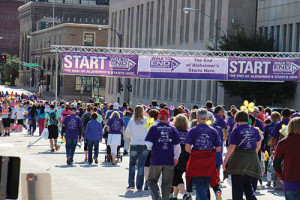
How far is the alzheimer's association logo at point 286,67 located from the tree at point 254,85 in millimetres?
11073

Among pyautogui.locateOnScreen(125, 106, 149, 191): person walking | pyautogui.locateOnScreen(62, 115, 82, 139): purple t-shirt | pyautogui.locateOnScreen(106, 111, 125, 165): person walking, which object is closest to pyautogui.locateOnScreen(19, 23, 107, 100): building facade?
pyautogui.locateOnScreen(62, 115, 82, 139): purple t-shirt

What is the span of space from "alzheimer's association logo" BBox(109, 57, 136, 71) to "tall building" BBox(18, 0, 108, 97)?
76.5 metres

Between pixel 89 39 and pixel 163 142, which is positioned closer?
pixel 163 142

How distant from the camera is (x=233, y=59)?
3359cm

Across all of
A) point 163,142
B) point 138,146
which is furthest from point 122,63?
point 163,142

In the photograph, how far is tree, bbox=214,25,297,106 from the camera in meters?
45.8

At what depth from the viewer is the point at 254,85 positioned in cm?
4678

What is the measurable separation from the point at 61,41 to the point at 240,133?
105m

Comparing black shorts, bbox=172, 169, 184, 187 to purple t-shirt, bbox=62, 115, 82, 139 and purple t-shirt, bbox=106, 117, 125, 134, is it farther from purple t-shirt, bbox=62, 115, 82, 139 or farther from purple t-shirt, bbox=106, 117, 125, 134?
purple t-shirt, bbox=62, 115, 82, 139

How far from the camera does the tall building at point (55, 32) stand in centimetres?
11175

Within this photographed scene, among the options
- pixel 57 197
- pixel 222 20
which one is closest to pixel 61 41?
pixel 222 20

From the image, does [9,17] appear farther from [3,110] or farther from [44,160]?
[44,160]

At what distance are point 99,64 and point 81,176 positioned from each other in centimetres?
1555

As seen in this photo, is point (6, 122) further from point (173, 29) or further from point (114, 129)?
point (173, 29)
